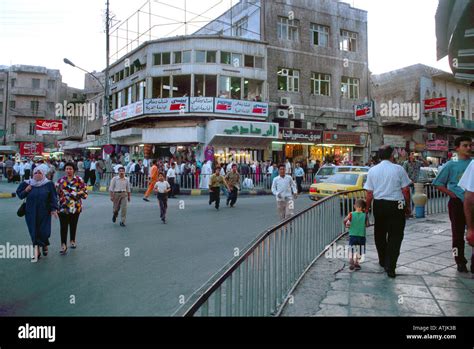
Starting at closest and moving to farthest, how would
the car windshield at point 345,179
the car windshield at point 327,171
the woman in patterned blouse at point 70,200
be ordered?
the woman in patterned blouse at point 70,200, the car windshield at point 345,179, the car windshield at point 327,171

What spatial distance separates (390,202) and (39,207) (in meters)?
5.92

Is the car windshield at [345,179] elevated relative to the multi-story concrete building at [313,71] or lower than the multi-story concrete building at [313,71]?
lower

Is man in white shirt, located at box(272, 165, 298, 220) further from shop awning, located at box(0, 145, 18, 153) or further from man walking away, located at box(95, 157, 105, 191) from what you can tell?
shop awning, located at box(0, 145, 18, 153)

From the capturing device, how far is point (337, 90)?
3133cm

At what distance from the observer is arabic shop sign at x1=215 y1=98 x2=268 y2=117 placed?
25906 mm

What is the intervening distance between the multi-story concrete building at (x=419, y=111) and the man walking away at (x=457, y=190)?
2961 cm

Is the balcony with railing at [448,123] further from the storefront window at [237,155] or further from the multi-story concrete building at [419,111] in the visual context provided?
the storefront window at [237,155]

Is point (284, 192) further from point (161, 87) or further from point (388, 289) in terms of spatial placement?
point (161, 87)

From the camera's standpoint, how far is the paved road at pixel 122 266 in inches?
175

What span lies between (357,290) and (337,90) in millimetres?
28730

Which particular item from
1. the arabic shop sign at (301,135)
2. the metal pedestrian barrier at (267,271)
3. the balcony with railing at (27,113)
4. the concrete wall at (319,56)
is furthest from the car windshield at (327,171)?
the balcony with railing at (27,113)

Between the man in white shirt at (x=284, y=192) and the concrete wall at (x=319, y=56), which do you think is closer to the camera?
the man in white shirt at (x=284, y=192)

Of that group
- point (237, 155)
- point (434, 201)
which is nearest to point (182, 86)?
point (237, 155)
